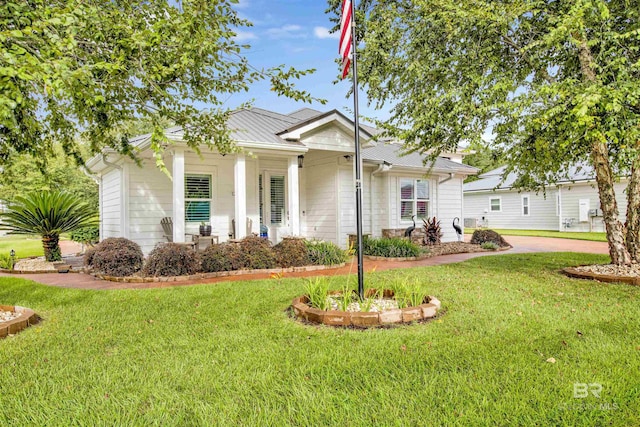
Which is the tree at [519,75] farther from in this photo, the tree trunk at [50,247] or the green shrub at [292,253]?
the tree trunk at [50,247]

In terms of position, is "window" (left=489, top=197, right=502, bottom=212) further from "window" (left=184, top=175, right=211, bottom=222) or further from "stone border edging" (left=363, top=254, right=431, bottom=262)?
"window" (left=184, top=175, right=211, bottom=222)

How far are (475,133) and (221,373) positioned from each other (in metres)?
5.40

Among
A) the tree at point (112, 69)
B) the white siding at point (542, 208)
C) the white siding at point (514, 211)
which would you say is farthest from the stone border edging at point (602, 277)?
the white siding at point (514, 211)

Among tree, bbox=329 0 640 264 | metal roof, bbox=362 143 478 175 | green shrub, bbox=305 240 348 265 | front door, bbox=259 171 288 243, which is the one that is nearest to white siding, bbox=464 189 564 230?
metal roof, bbox=362 143 478 175

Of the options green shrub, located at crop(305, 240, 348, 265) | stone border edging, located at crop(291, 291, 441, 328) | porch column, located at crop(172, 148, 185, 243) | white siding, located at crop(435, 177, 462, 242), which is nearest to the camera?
stone border edging, located at crop(291, 291, 441, 328)

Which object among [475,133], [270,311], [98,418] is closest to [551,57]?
[475,133]

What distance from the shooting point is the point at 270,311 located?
16.1ft

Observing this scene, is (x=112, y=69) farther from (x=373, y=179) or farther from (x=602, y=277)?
(x=373, y=179)

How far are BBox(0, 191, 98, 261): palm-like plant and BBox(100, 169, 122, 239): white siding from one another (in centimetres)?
97

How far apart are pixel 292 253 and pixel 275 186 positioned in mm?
3868

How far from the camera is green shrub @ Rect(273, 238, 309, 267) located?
28.6 feet

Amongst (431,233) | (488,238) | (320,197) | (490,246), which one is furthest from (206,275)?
(488,238)

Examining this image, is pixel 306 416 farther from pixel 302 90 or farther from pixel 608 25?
pixel 608 25

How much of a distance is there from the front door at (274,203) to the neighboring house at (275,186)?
3 cm
